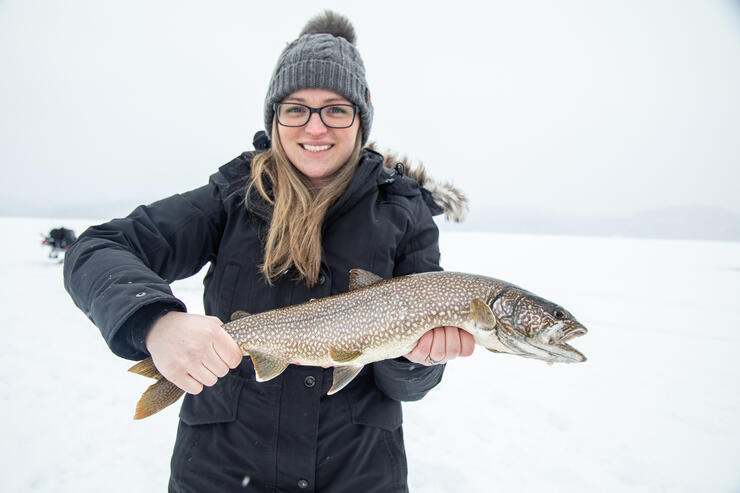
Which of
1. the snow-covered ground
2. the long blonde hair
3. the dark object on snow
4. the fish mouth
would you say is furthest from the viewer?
the dark object on snow

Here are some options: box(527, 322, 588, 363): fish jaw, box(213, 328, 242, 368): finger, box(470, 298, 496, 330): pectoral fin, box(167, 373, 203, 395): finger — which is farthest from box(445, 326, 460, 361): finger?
box(167, 373, 203, 395): finger

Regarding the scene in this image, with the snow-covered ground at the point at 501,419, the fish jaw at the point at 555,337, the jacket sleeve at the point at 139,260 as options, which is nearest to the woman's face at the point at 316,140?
the jacket sleeve at the point at 139,260

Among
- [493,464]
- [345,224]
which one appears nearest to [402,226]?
[345,224]

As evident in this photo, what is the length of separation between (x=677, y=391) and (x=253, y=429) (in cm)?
591

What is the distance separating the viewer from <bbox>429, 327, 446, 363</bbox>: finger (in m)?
2.21

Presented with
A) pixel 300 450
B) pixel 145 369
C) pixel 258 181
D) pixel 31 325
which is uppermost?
pixel 258 181

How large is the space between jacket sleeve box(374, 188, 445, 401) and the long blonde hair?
1.82 feet

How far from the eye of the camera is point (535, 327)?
2.23m

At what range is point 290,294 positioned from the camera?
2332 millimetres

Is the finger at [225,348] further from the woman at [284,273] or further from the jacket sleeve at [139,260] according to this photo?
the jacket sleeve at [139,260]

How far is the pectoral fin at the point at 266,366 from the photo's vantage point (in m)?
2.06

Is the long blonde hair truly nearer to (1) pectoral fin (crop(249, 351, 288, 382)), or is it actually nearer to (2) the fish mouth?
(1) pectoral fin (crop(249, 351, 288, 382))

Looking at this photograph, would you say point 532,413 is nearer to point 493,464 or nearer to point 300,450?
point 493,464

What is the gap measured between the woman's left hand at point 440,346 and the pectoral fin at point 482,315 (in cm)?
13
